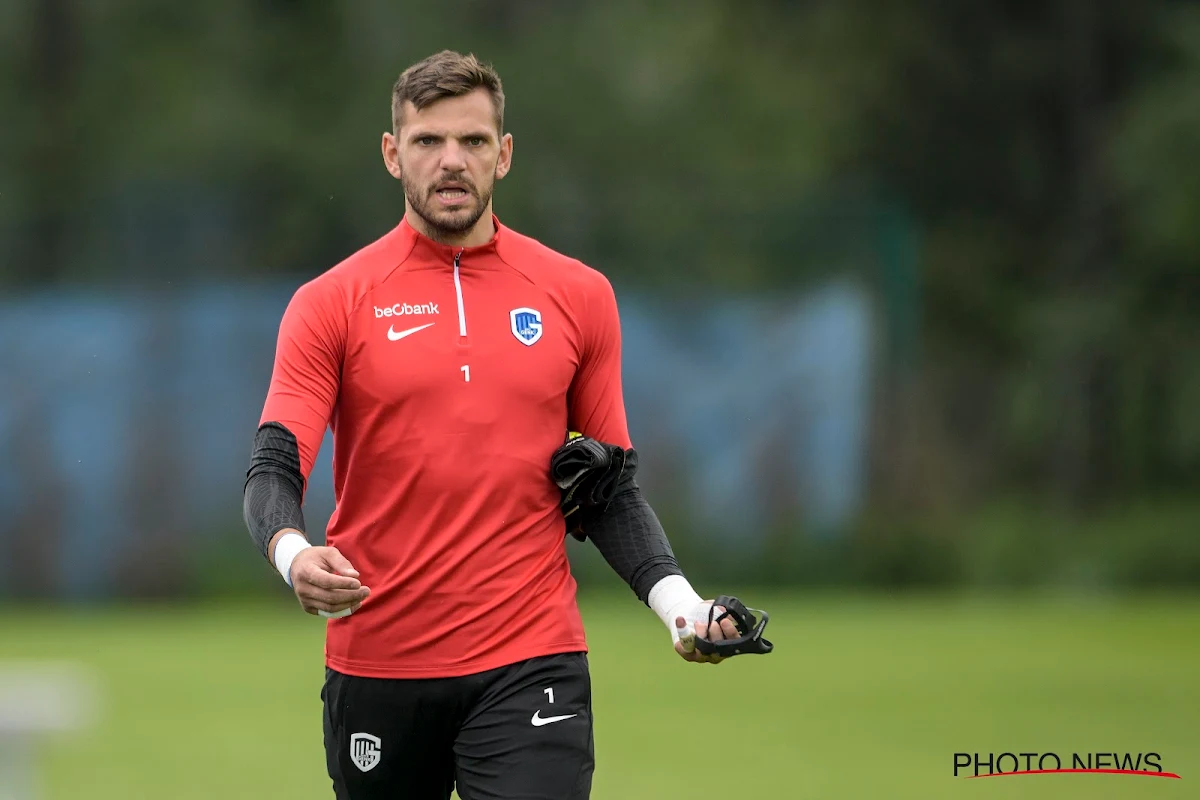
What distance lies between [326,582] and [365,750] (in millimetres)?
672

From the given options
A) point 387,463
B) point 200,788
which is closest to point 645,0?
point 200,788

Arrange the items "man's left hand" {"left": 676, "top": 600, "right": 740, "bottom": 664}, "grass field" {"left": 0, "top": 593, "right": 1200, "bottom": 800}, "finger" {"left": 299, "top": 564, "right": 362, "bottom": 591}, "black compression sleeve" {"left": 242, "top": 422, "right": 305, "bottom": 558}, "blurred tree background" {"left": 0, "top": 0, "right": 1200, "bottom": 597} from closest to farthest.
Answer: "finger" {"left": 299, "top": 564, "right": 362, "bottom": 591} → "black compression sleeve" {"left": 242, "top": 422, "right": 305, "bottom": 558} → "man's left hand" {"left": 676, "top": 600, "right": 740, "bottom": 664} → "grass field" {"left": 0, "top": 593, "right": 1200, "bottom": 800} → "blurred tree background" {"left": 0, "top": 0, "right": 1200, "bottom": 597}

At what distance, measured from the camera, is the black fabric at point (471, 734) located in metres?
3.76

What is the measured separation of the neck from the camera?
13.1ft

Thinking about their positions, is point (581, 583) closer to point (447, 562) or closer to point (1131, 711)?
point (1131, 711)

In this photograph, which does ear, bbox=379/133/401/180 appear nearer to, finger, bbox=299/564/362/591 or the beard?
the beard

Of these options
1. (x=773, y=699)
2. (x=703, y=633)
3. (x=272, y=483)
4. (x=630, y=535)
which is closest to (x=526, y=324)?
(x=630, y=535)

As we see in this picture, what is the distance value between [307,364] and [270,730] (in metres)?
6.76

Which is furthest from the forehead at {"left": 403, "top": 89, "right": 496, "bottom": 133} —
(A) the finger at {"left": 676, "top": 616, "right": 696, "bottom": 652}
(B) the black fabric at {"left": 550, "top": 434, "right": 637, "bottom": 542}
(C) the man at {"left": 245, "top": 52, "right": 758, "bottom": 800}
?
(A) the finger at {"left": 676, "top": 616, "right": 696, "bottom": 652}

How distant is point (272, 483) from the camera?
12.0 feet

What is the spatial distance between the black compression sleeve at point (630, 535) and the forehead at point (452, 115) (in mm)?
784

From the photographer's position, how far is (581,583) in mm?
15398

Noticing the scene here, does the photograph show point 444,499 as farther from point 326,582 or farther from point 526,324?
point 326,582

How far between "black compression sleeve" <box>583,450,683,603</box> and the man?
5cm
